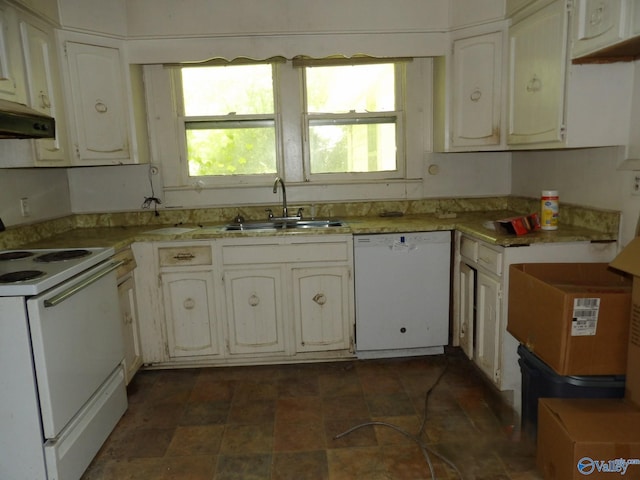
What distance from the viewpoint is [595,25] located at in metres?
1.86

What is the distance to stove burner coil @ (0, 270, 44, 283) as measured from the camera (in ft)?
5.47

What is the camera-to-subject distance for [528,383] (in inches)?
78.6

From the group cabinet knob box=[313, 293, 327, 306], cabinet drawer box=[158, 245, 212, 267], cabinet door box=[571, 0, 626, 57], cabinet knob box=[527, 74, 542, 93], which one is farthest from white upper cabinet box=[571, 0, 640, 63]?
cabinet drawer box=[158, 245, 212, 267]

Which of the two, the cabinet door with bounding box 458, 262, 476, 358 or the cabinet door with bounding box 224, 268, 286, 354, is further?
the cabinet door with bounding box 224, 268, 286, 354

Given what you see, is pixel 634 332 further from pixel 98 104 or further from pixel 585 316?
pixel 98 104

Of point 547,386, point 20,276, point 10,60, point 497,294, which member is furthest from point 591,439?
point 10,60

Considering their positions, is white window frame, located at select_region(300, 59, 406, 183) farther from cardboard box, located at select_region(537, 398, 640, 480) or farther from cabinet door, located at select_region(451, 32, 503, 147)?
cardboard box, located at select_region(537, 398, 640, 480)

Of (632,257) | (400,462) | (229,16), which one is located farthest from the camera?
(229,16)

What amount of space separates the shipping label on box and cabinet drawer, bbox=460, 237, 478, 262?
86 cm

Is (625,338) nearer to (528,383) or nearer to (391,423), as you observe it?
(528,383)

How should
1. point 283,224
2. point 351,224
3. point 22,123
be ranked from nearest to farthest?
1. point 22,123
2. point 351,224
3. point 283,224

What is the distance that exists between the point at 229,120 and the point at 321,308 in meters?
1.52

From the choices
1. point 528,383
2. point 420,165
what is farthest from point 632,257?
point 420,165

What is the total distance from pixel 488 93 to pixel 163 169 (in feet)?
7.46
